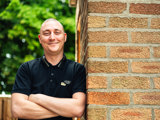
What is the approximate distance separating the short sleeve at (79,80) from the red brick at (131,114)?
1.27ft

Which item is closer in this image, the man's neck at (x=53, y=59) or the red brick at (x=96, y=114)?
the red brick at (x=96, y=114)

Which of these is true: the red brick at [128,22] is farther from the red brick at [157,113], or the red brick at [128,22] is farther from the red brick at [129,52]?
the red brick at [157,113]

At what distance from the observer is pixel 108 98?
6.85 feet

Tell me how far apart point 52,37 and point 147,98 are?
3.47ft

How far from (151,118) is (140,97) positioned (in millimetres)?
207

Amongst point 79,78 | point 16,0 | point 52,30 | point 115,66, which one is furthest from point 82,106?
point 16,0

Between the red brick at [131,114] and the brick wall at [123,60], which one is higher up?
the brick wall at [123,60]

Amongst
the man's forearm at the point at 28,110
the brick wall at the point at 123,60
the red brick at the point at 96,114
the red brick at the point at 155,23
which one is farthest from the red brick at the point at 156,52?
the man's forearm at the point at 28,110

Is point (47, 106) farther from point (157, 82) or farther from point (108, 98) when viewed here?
point (157, 82)

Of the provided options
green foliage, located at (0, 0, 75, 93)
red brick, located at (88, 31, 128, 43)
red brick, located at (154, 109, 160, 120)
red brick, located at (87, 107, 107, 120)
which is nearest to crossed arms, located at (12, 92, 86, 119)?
red brick, located at (87, 107, 107, 120)

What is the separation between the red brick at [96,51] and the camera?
83.9 inches

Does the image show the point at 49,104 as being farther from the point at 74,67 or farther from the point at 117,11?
the point at 117,11

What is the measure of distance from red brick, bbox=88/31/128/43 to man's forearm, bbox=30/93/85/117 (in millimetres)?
595

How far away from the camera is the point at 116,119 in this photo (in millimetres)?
2061
